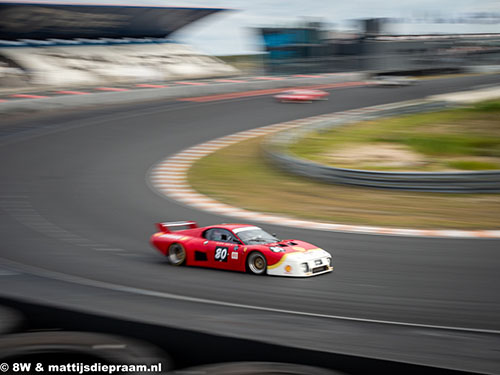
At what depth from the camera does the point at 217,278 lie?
9.01 meters

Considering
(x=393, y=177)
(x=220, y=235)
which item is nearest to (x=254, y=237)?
(x=220, y=235)

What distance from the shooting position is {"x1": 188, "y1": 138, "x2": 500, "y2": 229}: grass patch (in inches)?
491

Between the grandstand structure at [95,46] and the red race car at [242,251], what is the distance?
90.0ft

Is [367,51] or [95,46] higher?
[95,46]

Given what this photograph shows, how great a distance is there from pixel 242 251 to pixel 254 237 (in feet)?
1.47

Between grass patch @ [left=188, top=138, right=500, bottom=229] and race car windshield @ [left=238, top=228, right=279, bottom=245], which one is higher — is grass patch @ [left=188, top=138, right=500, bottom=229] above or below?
below

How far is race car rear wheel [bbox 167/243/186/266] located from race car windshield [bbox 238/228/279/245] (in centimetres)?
99

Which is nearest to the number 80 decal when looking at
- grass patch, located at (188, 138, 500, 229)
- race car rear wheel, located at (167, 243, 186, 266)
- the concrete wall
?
race car rear wheel, located at (167, 243, 186, 266)

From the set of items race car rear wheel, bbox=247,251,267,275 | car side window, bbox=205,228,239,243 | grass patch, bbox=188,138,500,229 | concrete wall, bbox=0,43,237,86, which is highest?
concrete wall, bbox=0,43,237,86

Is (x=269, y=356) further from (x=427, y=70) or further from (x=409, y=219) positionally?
(x=427, y=70)

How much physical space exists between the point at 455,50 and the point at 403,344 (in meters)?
43.6

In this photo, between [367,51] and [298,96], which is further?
[367,51]

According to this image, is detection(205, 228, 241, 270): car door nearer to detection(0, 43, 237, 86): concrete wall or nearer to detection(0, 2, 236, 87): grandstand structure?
detection(0, 2, 236, 87): grandstand structure

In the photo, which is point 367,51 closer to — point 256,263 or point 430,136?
point 430,136
